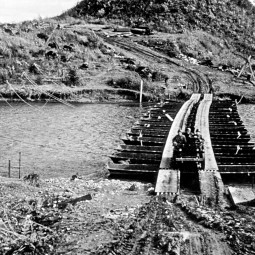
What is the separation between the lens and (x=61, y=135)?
97.9ft

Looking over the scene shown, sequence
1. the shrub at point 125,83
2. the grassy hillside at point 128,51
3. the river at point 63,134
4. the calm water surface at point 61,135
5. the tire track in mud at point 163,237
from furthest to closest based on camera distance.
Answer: the shrub at point 125,83 < the grassy hillside at point 128,51 < the calm water surface at point 61,135 < the river at point 63,134 < the tire track in mud at point 163,237

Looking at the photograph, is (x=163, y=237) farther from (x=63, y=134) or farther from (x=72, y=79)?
(x=72, y=79)

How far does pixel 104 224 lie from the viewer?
1218 centimetres

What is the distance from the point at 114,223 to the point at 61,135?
18112 millimetres

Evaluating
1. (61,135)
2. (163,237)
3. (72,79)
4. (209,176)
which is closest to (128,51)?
(72,79)

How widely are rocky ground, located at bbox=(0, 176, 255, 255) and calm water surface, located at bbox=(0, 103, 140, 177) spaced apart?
20.9ft

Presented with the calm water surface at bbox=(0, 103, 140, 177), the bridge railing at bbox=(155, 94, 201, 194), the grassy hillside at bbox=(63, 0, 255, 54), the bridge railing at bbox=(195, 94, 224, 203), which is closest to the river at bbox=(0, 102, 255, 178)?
the calm water surface at bbox=(0, 103, 140, 177)

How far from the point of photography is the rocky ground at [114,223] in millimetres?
10523

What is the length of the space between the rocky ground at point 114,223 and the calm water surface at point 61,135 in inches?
250

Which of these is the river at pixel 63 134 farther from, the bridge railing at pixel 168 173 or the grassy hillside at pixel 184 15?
the grassy hillside at pixel 184 15

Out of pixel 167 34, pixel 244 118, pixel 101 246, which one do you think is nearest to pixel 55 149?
pixel 101 246

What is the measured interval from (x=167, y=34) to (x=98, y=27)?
431 inches

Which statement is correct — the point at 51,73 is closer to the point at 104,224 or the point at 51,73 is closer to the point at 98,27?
the point at 98,27

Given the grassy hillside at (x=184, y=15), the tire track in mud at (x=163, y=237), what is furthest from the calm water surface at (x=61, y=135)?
the grassy hillside at (x=184, y=15)
